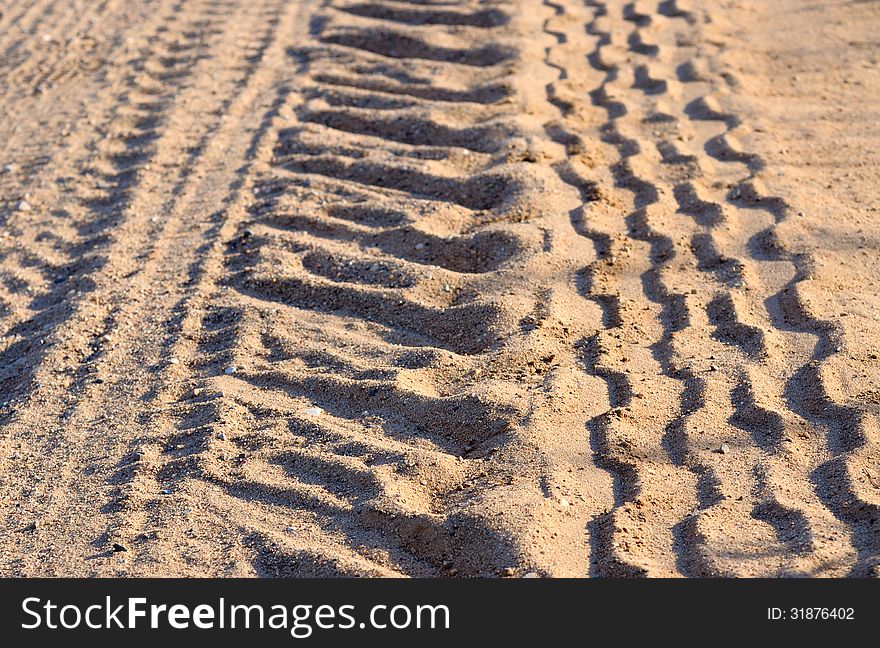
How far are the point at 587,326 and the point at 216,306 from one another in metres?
1.33

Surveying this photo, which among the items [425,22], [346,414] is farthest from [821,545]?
[425,22]

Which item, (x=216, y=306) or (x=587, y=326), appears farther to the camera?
(x=216, y=306)

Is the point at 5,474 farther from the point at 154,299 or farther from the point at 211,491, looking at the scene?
the point at 154,299

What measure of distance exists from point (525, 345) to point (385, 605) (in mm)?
1167

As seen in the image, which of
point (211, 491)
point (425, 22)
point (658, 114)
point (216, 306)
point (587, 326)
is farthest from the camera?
point (425, 22)

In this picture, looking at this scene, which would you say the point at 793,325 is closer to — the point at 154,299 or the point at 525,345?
the point at 525,345

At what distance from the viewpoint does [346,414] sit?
3439 mm

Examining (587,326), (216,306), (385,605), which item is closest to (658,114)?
(587,326)

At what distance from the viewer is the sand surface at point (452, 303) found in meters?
2.96

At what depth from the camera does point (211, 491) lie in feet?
10.4

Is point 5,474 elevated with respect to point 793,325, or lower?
lower

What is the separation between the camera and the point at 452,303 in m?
3.93

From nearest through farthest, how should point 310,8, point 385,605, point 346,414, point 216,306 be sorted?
point 385,605 < point 346,414 < point 216,306 < point 310,8

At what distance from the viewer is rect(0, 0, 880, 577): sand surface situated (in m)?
2.96
